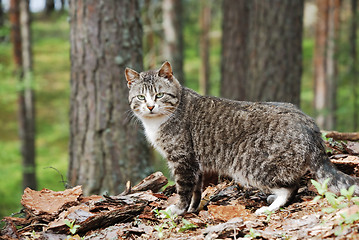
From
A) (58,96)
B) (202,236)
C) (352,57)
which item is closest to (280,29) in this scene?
(202,236)

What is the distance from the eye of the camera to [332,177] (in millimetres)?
3195

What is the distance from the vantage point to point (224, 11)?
10.9 m

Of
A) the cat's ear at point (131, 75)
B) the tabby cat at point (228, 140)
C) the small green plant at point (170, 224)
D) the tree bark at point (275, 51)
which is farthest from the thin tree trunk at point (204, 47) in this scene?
the small green plant at point (170, 224)

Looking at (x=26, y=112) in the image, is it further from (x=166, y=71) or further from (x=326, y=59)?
(x=326, y=59)

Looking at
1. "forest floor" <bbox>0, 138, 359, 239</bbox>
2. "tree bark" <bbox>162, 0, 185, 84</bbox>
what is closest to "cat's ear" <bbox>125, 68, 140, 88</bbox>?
"forest floor" <bbox>0, 138, 359, 239</bbox>

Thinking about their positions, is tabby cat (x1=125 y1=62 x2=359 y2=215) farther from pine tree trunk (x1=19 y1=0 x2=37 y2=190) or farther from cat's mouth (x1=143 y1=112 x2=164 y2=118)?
pine tree trunk (x1=19 y1=0 x2=37 y2=190)

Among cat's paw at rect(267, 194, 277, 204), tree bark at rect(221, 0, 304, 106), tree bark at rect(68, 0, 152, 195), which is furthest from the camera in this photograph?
tree bark at rect(221, 0, 304, 106)

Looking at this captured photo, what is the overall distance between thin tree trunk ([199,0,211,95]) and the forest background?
0.86 ft

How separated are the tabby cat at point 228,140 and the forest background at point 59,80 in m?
8.84

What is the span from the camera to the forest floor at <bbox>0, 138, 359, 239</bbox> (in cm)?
273

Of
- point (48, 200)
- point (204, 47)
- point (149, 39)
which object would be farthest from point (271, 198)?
point (204, 47)

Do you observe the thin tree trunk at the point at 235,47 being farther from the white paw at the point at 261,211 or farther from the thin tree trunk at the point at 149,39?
the white paw at the point at 261,211

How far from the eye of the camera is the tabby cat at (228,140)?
3.28m

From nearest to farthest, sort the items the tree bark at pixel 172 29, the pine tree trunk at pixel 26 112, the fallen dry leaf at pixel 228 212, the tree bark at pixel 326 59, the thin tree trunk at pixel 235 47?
the fallen dry leaf at pixel 228 212
the thin tree trunk at pixel 235 47
the pine tree trunk at pixel 26 112
the tree bark at pixel 172 29
the tree bark at pixel 326 59
